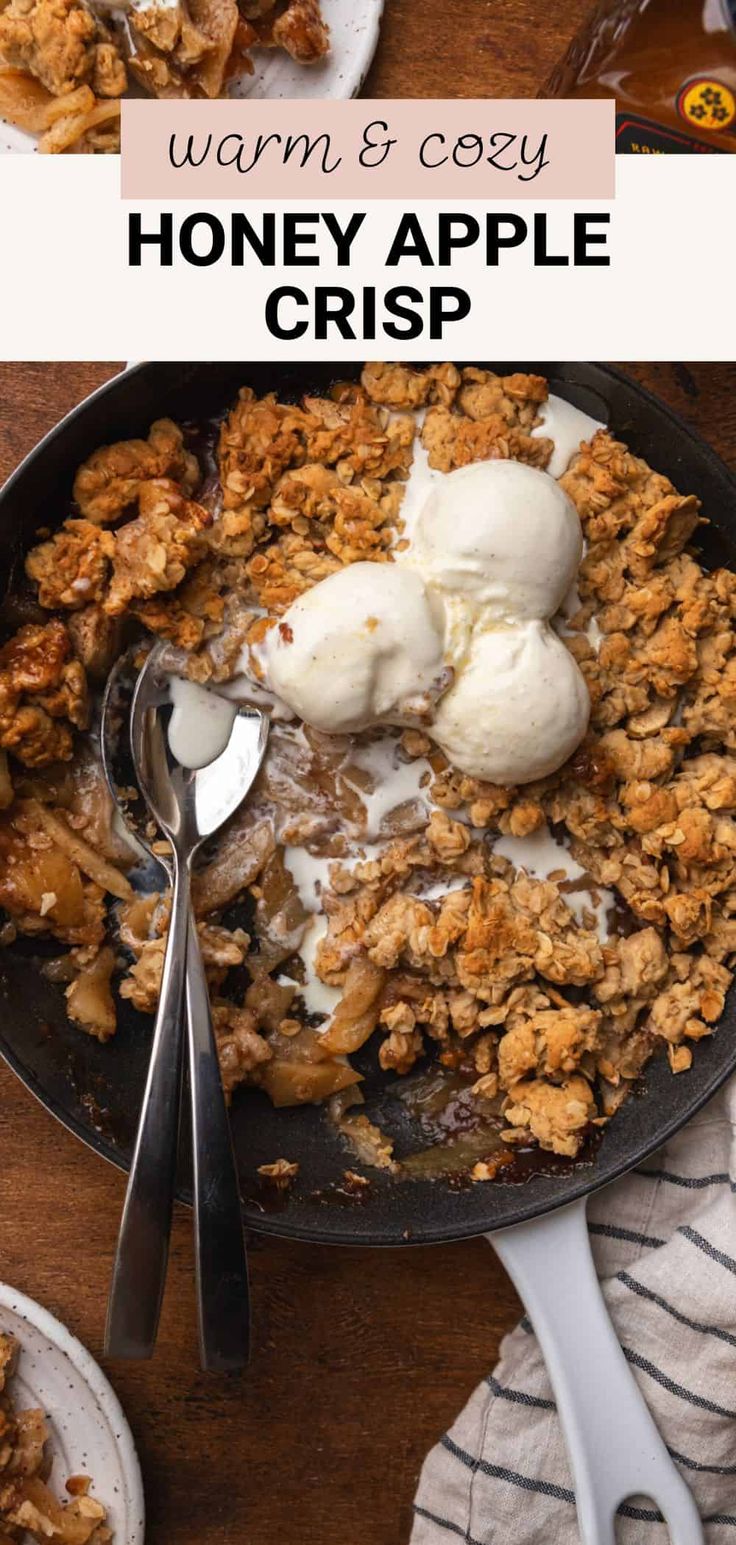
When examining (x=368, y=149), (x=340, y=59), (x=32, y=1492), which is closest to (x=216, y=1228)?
(x=32, y=1492)

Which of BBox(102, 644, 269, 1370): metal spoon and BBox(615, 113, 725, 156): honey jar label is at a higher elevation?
BBox(615, 113, 725, 156): honey jar label

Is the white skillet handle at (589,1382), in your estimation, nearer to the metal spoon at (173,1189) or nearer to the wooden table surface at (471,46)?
the metal spoon at (173,1189)

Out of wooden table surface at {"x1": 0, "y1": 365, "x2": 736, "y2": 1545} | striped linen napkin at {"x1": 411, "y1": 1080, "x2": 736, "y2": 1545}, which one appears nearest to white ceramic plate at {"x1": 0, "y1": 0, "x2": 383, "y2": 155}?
wooden table surface at {"x1": 0, "y1": 365, "x2": 736, "y2": 1545}

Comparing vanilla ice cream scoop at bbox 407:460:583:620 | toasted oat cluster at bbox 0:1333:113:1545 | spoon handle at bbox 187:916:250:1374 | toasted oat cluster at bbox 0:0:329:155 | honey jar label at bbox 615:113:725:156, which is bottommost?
toasted oat cluster at bbox 0:1333:113:1545

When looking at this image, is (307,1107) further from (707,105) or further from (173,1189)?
(707,105)

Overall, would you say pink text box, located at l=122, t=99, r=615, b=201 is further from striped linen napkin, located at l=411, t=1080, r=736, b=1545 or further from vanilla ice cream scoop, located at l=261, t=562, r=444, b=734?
striped linen napkin, located at l=411, t=1080, r=736, b=1545

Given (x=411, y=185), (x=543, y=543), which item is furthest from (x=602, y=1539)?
(x=411, y=185)
